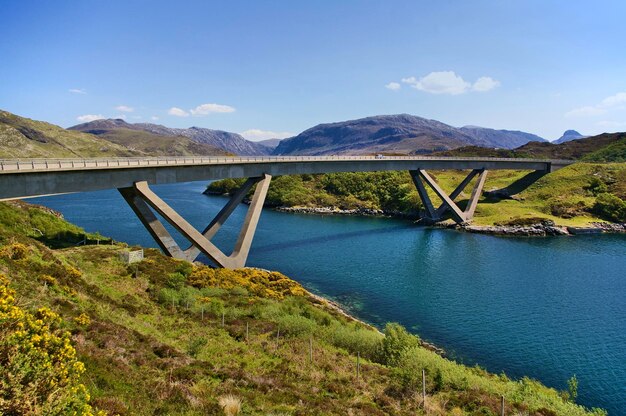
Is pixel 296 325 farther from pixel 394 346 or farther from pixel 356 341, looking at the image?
pixel 394 346

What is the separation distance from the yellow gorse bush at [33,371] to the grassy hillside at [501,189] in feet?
272

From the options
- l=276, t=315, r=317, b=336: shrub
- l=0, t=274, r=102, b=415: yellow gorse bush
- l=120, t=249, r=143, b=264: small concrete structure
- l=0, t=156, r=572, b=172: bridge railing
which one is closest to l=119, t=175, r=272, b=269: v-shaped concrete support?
l=0, t=156, r=572, b=172: bridge railing

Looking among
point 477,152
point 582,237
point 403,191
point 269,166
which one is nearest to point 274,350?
point 269,166

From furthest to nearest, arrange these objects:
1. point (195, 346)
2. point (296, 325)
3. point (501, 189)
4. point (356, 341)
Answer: point (501, 189) < point (296, 325) < point (356, 341) < point (195, 346)

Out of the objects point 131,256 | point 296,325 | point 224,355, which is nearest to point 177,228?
point 131,256

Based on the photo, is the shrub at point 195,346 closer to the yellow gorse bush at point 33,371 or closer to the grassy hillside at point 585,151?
the yellow gorse bush at point 33,371

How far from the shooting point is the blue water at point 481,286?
1142 inches

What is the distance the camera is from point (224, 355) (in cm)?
2100

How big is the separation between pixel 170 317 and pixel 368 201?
85993 mm

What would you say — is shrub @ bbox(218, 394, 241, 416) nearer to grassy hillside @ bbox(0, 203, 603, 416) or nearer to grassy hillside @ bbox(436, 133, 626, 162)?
grassy hillside @ bbox(0, 203, 603, 416)

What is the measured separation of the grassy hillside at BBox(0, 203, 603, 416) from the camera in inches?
555

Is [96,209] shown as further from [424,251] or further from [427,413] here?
[427,413]

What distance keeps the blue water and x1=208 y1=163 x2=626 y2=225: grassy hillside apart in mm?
13645

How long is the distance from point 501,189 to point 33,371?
4327 inches
